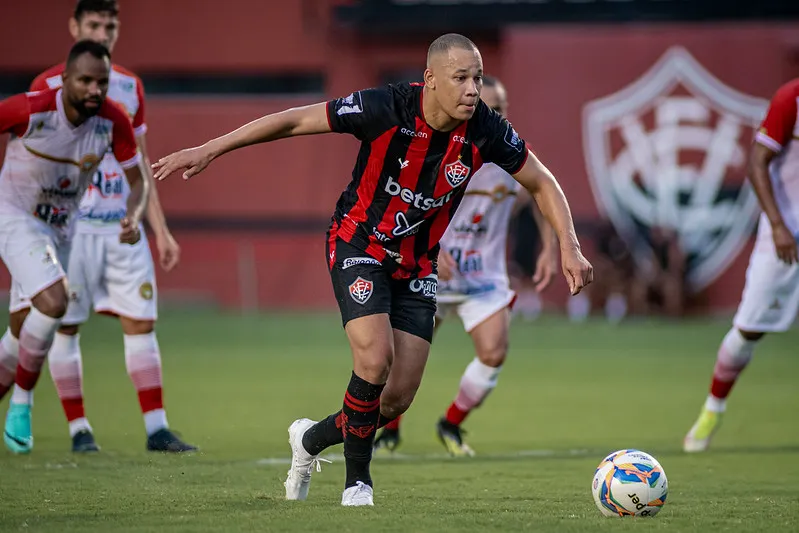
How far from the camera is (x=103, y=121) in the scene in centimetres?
812

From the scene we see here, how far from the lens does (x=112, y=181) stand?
900 centimetres

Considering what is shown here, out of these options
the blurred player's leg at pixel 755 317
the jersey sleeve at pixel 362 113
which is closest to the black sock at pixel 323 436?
the jersey sleeve at pixel 362 113

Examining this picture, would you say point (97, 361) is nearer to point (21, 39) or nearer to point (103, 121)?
point (103, 121)

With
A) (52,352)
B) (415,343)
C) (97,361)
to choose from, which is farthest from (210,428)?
(97,361)

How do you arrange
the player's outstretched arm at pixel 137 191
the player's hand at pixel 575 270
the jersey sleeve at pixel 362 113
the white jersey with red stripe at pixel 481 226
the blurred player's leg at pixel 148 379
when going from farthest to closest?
1. the white jersey with red stripe at pixel 481 226
2. the blurred player's leg at pixel 148 379
3. the player's outstretched arm at pixel 137 191
4. the jersey sleeve at pixel 362 113
5. the player's hand at pixel 575 270

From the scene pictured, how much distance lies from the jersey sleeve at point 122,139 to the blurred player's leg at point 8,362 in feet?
4.52

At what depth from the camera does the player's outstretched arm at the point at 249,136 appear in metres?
5.89

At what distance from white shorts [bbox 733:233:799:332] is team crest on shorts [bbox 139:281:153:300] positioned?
13.2ft

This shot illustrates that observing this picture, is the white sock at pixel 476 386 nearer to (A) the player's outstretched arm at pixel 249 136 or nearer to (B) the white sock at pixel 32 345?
(B) the white sock at pixel 32 345

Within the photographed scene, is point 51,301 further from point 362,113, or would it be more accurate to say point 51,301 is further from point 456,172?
point 456,172

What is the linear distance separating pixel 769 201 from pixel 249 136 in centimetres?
413

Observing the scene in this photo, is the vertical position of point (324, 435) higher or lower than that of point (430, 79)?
lower

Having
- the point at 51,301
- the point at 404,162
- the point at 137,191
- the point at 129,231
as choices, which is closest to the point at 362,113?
the point at 404,162

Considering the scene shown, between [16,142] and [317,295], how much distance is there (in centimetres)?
1830
